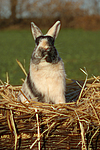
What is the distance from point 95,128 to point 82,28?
35.4 metres

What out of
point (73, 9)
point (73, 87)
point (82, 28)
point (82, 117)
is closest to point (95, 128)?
point (82, 117)

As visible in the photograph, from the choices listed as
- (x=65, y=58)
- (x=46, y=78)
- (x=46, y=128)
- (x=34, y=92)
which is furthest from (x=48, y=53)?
(x=65, y=58)

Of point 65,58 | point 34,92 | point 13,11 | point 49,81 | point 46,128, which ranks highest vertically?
point 13,11

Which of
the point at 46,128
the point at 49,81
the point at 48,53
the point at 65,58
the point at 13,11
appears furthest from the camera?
the point at 13,11

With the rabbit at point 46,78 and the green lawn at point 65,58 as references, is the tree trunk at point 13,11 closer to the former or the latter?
the green lawn at point 65,58

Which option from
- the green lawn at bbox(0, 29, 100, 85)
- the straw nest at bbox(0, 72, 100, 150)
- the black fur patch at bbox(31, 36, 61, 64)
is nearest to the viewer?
the straw nest at bbox(0, 72, 100, 150)

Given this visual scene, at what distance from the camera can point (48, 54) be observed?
3414mm

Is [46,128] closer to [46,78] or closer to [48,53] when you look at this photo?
[46,78]

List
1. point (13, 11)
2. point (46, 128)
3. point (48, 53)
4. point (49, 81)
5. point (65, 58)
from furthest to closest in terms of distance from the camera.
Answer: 1. point (13, 11)
2. point (65, 58)
3. point (49, 81)
4. point (48, 53)
5. point (46, 128)

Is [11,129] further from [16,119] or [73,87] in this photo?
[73,87]

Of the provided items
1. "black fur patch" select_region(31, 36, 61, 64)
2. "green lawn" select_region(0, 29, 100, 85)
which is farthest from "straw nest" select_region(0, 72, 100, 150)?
"green lawn" select_region(0, 29, 100, 85)

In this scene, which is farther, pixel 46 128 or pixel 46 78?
pixel 46 78

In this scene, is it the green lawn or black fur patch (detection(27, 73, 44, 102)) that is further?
the green lawn

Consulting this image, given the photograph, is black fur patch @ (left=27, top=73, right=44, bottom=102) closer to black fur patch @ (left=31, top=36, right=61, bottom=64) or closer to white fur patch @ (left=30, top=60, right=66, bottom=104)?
white fur patch @ (left=30, top=60, right=66, bottom=104)
